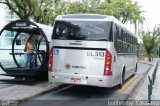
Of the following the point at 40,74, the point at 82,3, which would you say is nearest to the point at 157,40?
the point at 82,3

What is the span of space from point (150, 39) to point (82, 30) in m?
58.4

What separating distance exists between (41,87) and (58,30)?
8.55 feet

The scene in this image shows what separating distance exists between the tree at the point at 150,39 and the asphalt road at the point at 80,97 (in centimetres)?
5416

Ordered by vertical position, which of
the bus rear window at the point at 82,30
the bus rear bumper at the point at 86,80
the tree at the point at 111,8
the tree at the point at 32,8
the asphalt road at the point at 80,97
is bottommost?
the asphalt road at the point at 80,97

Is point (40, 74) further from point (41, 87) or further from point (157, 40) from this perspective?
point (157, 40)

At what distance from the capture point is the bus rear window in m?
14.6

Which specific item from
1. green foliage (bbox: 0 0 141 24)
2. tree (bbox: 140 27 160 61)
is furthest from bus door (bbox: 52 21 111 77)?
tree (bbox: 140 27 160 61)

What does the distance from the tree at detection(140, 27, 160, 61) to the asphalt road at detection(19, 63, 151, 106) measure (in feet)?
178

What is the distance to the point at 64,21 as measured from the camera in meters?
15.2

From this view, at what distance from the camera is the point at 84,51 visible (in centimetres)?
1456

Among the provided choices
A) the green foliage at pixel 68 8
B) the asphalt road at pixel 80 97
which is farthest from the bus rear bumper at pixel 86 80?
the green foliage at pixel 68 8

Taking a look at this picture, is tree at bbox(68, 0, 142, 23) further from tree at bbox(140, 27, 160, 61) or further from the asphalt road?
the asphalt road

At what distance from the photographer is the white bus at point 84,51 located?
14.4m

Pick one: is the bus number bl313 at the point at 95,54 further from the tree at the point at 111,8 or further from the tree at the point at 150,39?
the tree at the point at 150,39
